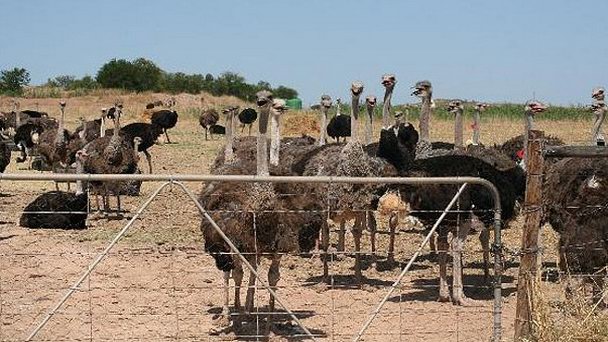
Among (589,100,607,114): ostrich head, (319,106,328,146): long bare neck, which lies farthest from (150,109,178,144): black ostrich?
(589,100,607,114): ostrich head

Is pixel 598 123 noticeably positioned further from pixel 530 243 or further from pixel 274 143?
pixel 530 243

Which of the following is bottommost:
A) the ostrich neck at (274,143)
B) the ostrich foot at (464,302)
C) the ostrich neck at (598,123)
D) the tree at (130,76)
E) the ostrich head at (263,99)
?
the ostrich foot at (464,302)

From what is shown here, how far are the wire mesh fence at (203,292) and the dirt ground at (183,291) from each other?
0.01 meters

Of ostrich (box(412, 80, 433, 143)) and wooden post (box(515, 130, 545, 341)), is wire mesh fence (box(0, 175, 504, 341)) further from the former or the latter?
ostrich (box(412, 80, 433, 143))

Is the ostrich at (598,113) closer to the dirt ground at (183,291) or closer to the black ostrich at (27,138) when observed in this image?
the dirt ground at (183,291)

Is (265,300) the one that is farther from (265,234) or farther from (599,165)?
(599,165)

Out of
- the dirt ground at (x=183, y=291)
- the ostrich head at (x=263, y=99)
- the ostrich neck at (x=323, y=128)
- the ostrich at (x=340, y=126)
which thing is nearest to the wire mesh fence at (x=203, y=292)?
the dirt ground at (x=183, y=291)

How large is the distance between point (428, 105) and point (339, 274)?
2.86 meters

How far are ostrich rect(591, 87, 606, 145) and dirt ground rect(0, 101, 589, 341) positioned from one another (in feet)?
4.67

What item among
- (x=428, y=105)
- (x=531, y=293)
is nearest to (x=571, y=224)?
(x=531, y=293)

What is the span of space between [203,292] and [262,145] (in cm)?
194

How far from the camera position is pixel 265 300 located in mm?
8719

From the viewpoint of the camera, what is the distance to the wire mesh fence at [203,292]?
736 cm

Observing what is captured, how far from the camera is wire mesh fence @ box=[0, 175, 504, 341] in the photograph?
736 cm
